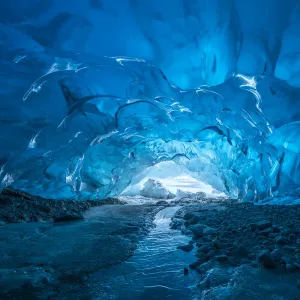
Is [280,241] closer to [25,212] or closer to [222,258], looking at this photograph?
[222,258]

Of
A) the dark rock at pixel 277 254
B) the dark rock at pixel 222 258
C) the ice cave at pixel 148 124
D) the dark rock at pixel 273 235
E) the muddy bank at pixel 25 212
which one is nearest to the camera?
the ice cave at pixel 148 124

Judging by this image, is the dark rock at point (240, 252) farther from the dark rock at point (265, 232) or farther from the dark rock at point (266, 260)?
the dark rock at point (265, 232)

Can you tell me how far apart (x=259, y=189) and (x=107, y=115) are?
322 inches

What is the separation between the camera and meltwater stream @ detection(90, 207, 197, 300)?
2.18 m

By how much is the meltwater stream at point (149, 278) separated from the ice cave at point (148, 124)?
0.02 meters

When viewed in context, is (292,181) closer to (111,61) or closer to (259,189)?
(259,189)

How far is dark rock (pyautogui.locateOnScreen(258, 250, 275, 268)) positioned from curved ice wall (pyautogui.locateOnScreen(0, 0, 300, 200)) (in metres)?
5.00

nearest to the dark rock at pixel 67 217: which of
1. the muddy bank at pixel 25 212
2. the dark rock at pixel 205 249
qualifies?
the muddy bank at pixel 25 212

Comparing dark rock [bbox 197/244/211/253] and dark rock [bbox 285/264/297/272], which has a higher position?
dark rock [bbox 285/264/297/272]

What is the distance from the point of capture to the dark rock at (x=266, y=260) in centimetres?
260

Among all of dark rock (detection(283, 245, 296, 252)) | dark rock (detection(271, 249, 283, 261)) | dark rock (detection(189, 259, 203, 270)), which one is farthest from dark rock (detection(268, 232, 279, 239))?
dark rock (detection(189, 259, 203, 270))

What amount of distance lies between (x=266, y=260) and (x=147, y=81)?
5717 mm

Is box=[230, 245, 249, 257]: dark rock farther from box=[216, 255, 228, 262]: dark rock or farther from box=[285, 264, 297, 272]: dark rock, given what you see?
box=[285, 264, 297, 272]: dark rock

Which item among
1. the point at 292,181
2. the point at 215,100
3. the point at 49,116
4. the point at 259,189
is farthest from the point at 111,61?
the point at 259,189
